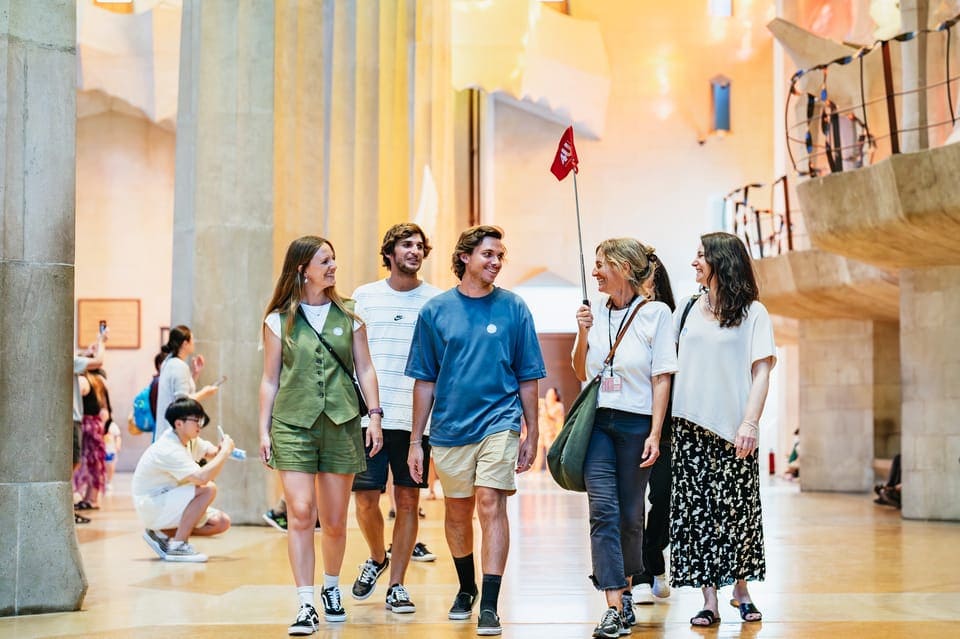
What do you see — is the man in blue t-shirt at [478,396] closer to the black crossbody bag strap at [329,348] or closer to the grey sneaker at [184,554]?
the black crossbody bag strap at [329,348]

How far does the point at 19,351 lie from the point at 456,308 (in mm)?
2209

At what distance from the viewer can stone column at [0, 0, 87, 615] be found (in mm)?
6453

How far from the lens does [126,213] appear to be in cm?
2289

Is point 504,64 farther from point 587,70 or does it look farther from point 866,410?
point 866,410

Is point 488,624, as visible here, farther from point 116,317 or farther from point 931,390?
point 116,317

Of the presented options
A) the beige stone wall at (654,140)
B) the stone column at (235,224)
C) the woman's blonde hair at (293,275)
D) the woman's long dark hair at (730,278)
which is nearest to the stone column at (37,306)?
the woman's blonde hair at (293,275)

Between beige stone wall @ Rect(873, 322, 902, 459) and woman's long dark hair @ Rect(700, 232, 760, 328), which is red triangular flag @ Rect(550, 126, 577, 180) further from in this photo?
beige stone wall @ Rect(873, 322, 902, 459)

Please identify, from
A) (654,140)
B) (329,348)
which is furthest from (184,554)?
(654,140)

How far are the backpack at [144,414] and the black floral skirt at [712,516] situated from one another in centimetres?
659

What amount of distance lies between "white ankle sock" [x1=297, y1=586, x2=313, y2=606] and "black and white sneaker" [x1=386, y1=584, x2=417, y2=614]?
2.23 ft

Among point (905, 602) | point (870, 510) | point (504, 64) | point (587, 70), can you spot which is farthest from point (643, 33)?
point (905, 602)

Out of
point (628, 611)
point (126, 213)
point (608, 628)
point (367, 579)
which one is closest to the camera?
point (608, 628)

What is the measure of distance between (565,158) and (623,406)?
1.58m

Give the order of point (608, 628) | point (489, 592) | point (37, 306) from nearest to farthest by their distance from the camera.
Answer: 1. point (608, 628)
2. point (489, 592)
3. point (37, 306)
